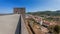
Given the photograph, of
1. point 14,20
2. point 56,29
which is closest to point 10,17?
point 14,20

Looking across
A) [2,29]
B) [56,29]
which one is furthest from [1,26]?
[56,29]

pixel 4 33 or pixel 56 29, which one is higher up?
pixel 4 33

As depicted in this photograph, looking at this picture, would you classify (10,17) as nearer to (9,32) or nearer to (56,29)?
(9,32)

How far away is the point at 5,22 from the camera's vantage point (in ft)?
2.27

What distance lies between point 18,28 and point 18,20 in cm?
5

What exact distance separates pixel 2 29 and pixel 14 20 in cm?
9

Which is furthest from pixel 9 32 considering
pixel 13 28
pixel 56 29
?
pixel 56 29

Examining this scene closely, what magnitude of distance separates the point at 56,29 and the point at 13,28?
507 inches

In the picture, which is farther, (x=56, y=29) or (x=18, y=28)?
(x=56, y=29)

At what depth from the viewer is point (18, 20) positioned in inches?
29.5

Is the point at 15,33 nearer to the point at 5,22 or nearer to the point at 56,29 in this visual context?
the point at 5,22

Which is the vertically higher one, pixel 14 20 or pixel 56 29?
pixel 14 20

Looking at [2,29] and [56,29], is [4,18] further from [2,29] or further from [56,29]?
[56,29]

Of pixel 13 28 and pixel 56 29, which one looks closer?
pixel 13 28
